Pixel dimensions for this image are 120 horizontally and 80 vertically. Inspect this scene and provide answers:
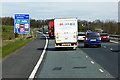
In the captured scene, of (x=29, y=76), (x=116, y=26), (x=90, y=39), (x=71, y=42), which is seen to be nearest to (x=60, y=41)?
(x=71, y=42)

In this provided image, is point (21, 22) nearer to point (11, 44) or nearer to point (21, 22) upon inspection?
point (21, 22)

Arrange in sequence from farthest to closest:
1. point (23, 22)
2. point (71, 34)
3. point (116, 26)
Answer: point (116, 26) < point (23, 22) < point (71, 34)

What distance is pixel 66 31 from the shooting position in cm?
2619

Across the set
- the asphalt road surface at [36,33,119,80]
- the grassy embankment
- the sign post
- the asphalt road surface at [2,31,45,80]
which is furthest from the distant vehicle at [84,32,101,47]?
the sign post

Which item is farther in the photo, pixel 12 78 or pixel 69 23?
pixel 69 23

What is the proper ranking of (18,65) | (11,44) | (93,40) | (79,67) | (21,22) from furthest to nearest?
1. (21,22)
2. (11,44)
3. (93,40)
4. (18,65)
5. (79,67)

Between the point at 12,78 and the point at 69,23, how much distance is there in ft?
53.5

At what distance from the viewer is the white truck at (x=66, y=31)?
26.1 meters

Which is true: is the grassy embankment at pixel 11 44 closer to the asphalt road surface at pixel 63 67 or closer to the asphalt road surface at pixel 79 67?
the asphalt road surface at pixel 63 67

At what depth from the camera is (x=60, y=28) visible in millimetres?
26125

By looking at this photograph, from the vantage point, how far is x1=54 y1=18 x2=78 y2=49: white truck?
26078mm

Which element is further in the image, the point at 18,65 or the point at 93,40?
the point at 93,40

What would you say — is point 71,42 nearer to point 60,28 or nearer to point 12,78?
point 60,28

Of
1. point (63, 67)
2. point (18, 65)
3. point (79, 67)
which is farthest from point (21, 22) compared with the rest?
point (79, 67)
